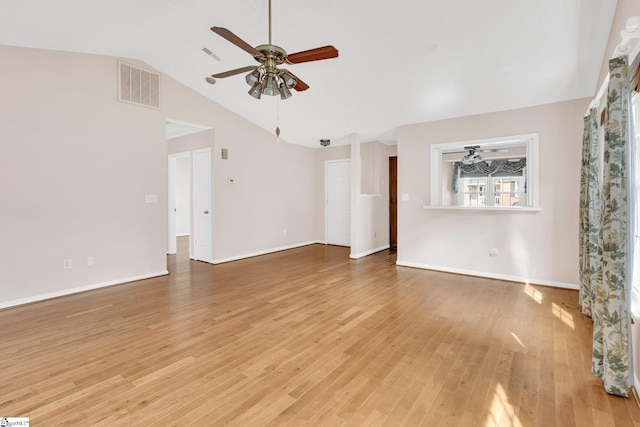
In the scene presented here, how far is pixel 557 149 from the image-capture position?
414 centimetres

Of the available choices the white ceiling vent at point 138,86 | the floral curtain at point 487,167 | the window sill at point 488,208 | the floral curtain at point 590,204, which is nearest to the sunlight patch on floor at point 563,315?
the floral curtain at point 590,204

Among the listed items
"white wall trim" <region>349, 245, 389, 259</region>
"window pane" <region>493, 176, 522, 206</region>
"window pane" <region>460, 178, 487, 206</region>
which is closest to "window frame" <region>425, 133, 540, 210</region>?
"window pane" <region>493, 176, 522, 206</region>

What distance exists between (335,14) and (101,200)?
3877 mm

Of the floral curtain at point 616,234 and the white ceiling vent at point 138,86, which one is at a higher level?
the white ceiling vent at point 138,86

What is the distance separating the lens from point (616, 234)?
6.25 ft

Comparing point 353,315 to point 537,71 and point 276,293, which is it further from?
point 537,71

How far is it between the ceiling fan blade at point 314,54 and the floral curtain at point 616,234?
179 cm

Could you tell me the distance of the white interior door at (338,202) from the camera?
7531 millimetres

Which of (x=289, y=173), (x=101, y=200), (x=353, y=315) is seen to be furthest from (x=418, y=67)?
(x=101, y=200)

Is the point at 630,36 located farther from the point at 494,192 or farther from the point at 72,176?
the point at 72,176

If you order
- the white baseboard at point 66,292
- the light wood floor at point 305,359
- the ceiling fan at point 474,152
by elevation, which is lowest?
the light wood floor at point 305,359

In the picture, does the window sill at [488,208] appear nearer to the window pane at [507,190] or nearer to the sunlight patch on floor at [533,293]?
the window pane at [507,190]

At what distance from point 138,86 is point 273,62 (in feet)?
10.5

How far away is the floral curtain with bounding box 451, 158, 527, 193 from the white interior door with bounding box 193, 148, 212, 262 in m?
4.47
